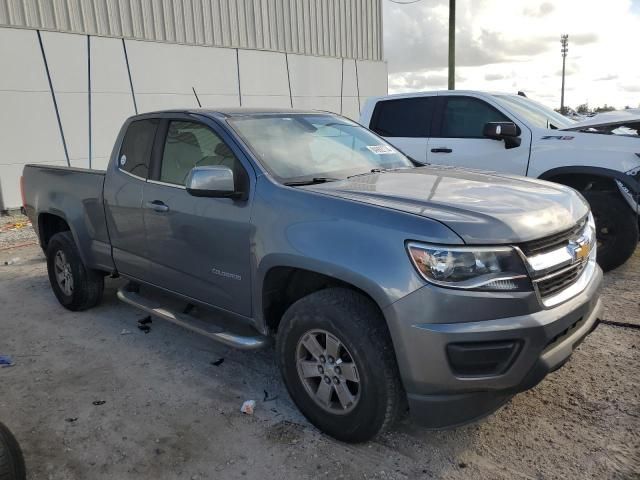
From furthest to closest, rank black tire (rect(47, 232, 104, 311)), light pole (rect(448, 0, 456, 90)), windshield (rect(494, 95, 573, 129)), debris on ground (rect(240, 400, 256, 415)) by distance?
light pole (rect(448, 0, 456, 90))
windshield (rect(494, 95, 573, 129))
black tire (rect(47, 232, 104, 311))
debris on ground (rect(240, 400, 256, 415))

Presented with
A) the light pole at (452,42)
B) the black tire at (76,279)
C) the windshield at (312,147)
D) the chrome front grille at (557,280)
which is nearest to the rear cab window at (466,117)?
the windshield at (312,147)

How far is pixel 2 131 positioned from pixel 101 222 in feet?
25.1

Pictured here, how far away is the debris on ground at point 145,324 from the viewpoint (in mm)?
4688

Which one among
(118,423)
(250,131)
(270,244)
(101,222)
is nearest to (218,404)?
(118,423)

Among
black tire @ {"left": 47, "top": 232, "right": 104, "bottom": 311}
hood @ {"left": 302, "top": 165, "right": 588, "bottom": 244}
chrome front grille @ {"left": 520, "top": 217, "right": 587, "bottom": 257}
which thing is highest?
hood @ {"left": 302, "top": 165, "right": 588, "bottom": 244}

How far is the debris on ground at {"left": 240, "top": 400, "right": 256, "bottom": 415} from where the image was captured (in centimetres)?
327

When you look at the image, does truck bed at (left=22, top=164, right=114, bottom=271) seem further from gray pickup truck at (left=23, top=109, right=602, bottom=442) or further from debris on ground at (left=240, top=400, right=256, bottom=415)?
debris on ground at (left=240, top=400, right=256, bottom=415)

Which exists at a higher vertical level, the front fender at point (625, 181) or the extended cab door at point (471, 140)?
the extended cab door at point (471, 140)

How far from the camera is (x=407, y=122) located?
702 centimetres

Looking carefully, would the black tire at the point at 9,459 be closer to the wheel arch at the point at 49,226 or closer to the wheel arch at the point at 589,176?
the wheel arch at the point at 49,226

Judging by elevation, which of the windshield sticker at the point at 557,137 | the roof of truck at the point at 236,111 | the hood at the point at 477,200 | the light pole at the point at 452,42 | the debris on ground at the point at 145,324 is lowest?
the debris on ground at the point at 145,324

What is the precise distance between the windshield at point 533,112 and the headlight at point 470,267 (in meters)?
4.13

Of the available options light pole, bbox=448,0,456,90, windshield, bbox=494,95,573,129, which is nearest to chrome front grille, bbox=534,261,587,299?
windshield, bbox=494,95,573,129

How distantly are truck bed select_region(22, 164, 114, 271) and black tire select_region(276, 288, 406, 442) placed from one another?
94.7 inches
